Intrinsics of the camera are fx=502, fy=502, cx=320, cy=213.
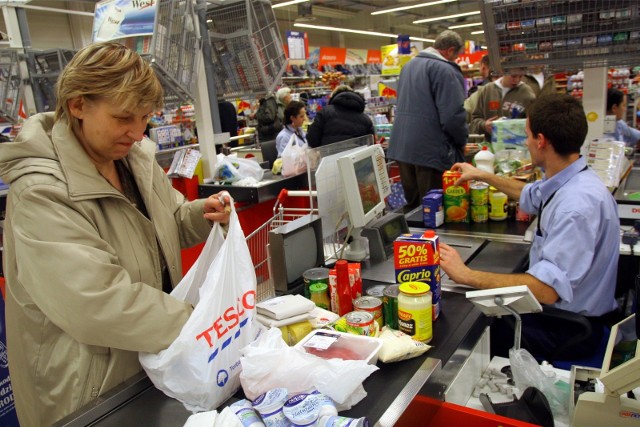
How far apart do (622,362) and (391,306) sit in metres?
0.64

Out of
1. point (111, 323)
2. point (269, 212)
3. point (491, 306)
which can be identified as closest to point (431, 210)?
point (491, 306)

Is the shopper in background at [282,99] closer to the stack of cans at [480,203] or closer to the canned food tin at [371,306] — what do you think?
the stack of cans at [480,203]

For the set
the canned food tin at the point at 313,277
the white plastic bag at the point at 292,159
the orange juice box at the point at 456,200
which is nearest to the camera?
the canned food tin at the point at 313,277

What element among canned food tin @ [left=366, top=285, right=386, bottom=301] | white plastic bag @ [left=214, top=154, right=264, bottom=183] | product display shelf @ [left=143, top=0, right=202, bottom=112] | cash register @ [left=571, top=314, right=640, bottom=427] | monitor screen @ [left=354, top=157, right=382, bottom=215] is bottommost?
cash register @ [left=571, top=314, right=640, bottom=427]

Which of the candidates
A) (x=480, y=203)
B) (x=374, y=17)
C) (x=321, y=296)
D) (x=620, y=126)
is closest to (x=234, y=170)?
(x=480, y=203)

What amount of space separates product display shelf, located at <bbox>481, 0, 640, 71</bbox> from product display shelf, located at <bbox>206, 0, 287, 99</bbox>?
1.80 m

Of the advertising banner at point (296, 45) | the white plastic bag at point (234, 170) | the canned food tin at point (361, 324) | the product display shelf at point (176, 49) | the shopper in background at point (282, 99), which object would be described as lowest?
the canned food tin at point (361, 324)

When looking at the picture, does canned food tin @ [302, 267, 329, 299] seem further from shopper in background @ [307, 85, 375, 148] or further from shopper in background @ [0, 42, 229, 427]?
shopper in background @ [307, 85, 375, 148]

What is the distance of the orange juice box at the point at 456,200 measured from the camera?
9.80ft

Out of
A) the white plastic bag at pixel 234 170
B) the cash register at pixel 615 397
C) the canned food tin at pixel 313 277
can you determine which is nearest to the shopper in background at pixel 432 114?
the white plastic bag at pixel 234 170

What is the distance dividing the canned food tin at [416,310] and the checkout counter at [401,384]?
7 centimetres

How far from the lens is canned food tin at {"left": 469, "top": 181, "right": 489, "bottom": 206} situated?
302 cm

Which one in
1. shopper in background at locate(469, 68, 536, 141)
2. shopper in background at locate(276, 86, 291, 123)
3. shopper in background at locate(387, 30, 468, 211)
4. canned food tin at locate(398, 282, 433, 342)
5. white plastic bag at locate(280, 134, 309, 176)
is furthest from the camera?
shopper in background at locate(276, 86, 291, 123)

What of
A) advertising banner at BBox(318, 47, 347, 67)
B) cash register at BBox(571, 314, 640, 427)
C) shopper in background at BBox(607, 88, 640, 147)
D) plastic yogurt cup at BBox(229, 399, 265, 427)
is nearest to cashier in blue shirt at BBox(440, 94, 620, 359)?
cash register at BBox(571, 314, 640, 427)
